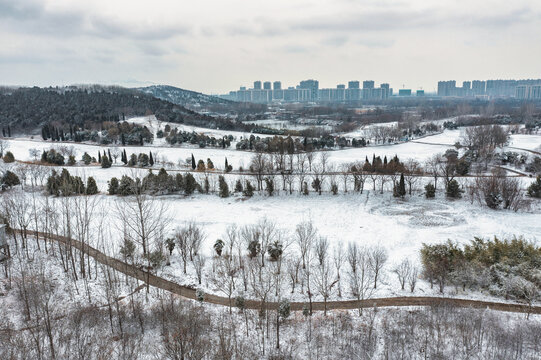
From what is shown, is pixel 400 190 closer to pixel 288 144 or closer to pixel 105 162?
pixel 288 144

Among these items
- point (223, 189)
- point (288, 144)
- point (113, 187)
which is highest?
point (288, 144)

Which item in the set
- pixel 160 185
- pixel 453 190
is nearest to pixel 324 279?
pixel 453 190

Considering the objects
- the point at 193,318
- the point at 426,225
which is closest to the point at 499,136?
the point at 426,225

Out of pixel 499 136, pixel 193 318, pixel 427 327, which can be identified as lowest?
pixel 427 327

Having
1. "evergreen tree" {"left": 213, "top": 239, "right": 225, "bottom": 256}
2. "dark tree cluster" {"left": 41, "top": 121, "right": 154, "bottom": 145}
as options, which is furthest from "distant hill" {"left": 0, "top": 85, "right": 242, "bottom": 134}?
"evergreen tree" {"left": 213, "top": 239, "right": 225, "bottom": 256}

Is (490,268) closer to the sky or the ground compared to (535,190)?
closer to the ground

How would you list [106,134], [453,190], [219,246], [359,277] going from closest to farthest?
[359,277]
[219,246]
[453,190]
[106,134]

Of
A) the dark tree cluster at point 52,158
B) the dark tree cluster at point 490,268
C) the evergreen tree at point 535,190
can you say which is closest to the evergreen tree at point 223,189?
the dark tree cluster at point 490,268

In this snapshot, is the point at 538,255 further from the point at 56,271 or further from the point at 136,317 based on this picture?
the point at 56,271
